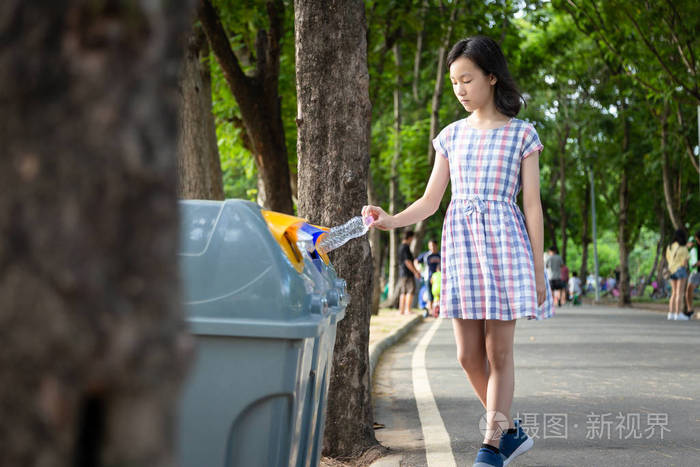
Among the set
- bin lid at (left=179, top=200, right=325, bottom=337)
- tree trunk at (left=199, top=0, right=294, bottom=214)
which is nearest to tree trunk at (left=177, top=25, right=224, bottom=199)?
tree trunk at (left=199, top=0, right=294, bottom=214)

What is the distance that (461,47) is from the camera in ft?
14.1

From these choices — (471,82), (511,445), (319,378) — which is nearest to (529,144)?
(471,82)

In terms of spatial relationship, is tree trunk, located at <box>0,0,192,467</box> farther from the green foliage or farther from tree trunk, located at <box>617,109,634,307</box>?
tree trunk, located at <box>617,109,634,307</box>

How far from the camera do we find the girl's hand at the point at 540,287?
4172 millimetres

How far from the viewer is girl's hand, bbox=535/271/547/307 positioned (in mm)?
4172

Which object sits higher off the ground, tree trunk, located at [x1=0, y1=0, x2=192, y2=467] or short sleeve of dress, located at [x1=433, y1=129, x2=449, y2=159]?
short sleeve of dress, located at [x1=433, y1=129, x2=449, y2=159]

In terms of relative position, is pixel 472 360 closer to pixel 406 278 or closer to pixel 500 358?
pixel 500 358

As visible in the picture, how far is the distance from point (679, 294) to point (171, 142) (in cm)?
1853

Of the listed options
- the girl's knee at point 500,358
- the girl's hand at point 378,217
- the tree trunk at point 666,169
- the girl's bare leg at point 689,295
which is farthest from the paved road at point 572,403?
the tree trunk at point 666,169

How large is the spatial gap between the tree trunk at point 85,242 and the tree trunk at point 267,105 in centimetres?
1028

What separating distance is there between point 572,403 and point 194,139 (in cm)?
577

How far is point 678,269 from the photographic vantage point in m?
17.6

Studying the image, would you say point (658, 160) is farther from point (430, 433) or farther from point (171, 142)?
point (171, 142)

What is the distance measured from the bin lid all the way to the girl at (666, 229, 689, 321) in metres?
16.1
